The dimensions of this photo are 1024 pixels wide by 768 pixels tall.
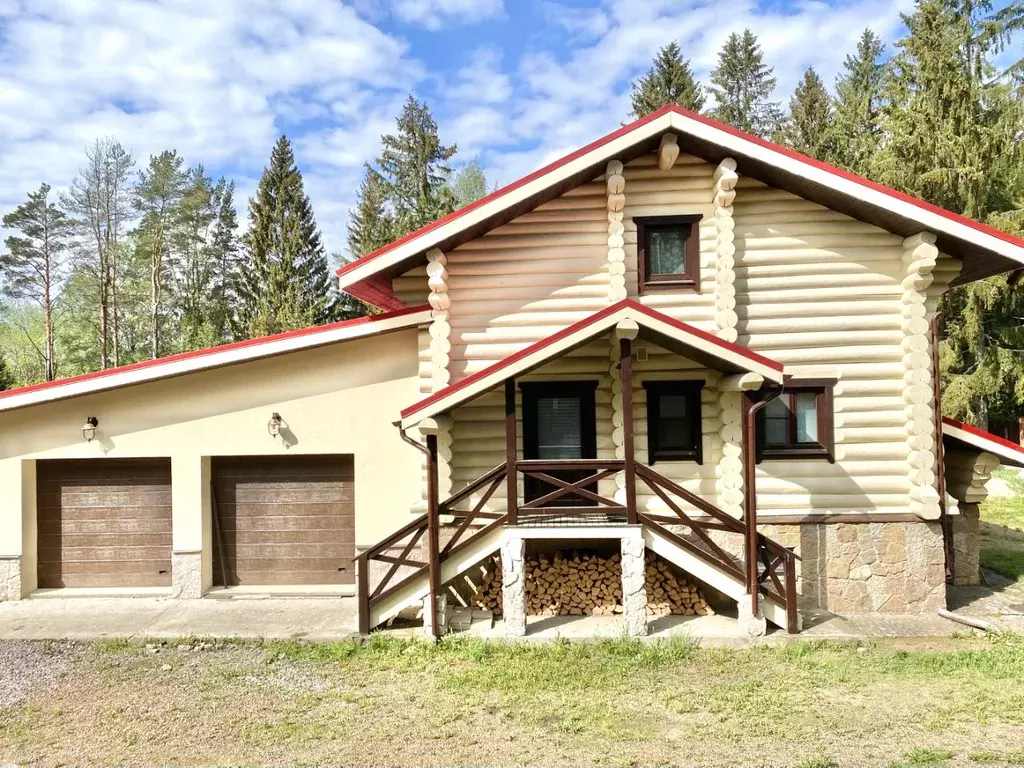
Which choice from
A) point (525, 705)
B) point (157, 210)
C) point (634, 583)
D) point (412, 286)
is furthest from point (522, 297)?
point (157, 210)

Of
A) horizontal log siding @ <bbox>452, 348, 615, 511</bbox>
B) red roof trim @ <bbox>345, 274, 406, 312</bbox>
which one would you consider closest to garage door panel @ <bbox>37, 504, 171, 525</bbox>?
red roof trim @ <bbox>345, 274, 406, 312</bbox>

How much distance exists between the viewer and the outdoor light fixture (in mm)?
9398

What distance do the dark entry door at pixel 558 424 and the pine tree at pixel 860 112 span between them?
1993 centimetres

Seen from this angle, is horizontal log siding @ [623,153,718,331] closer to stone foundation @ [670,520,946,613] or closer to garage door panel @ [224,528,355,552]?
stone foundation @ [670,520,946,613]

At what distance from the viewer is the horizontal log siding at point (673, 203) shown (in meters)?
8.80

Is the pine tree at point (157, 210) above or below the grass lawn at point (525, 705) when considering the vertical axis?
above

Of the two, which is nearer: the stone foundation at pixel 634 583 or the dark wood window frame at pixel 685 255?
the stone foundation at pixel 634 583

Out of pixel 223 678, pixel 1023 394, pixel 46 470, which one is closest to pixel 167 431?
pixel 46 470

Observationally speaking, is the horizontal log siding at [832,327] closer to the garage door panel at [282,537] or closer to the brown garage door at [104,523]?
the garage door panel at [282,537]

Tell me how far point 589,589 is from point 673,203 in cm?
586

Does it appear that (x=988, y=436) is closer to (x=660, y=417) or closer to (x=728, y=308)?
(x=728, y=308)

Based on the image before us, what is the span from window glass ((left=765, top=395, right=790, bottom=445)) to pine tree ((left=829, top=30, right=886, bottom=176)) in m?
18.3

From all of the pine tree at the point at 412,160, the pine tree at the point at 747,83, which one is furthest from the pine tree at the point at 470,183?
the pine tree at the point at 747,83

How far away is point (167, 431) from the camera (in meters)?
9.48
